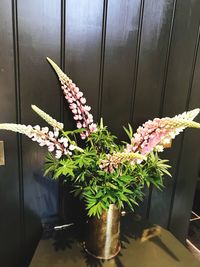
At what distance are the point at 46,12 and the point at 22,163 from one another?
52 cm

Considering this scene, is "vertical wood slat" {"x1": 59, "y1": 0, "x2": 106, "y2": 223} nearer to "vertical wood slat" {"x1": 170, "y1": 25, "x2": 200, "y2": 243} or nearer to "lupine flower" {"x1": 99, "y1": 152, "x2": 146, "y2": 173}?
"lupine flower" {"x1": 99, "y1": 152, "x2": 146, "y2": 173}

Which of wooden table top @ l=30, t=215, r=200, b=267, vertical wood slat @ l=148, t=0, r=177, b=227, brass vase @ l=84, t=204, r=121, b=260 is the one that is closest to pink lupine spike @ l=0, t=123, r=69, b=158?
brass vase @ l=84, t=204, r=121, b=260

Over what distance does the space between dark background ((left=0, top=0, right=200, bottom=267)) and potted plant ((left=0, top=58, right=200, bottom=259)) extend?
0.09 m

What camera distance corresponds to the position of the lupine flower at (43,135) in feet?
2.18

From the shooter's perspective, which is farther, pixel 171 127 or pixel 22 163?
pixel 22 163

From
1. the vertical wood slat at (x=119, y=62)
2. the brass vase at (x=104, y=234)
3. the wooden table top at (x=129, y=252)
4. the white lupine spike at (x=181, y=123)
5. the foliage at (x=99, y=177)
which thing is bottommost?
the wooden table top at (x=129, y=252)

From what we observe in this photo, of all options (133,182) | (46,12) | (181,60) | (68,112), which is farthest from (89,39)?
(133,182)

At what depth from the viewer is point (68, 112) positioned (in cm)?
93

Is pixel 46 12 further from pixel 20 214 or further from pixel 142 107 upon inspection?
pixel 20 214

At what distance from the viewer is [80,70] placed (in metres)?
0.90

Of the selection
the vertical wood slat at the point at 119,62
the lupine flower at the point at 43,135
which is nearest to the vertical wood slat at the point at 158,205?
the vertical wood slat at the point at 119,62

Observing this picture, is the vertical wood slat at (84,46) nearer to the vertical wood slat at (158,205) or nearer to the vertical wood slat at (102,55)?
the vertical wood slat at (102,55)

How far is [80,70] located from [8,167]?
1.40 feet

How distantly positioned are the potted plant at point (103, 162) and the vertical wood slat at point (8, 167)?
13 cm
